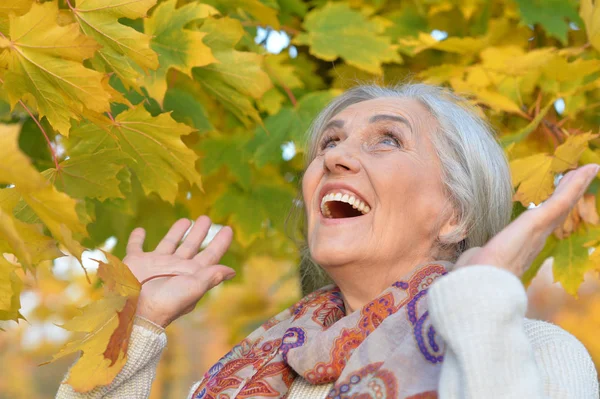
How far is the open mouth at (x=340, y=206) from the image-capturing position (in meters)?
1.63

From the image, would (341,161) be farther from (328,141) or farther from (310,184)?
(328,141)

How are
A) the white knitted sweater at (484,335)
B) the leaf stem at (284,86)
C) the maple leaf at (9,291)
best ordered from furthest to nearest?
the leaf stem at (284,86), the maple leaf at (9,291), the white knitted sweater at (484,335)

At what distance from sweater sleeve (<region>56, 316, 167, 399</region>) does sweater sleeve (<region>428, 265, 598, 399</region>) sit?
0.82m

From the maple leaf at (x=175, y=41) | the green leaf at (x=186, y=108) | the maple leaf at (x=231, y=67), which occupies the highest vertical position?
the maple leaf at (x=175, y=41)

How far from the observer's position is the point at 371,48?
A: 2381mm

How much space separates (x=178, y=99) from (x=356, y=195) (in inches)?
31.7

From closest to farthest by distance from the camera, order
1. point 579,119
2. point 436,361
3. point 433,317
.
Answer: point 433,317
point 436,361
point 579,119

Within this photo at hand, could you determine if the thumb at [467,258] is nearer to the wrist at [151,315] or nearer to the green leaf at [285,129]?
the wrist at [151,315]

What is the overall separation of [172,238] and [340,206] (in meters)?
0.49

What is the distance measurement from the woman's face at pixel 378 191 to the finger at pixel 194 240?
13.8 inches

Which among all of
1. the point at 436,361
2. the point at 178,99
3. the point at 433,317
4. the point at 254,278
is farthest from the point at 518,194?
the point at 254,278

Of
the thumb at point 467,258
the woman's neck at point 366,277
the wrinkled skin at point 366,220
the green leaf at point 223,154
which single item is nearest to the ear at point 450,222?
the wrinkled skin at point 366,220

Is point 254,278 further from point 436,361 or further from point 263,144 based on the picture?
point 436,361

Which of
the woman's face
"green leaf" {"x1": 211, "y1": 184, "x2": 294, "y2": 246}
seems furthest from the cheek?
"green leaf" {"x1": 211, "y1": 184, "x2": 294, "y2": 246}
